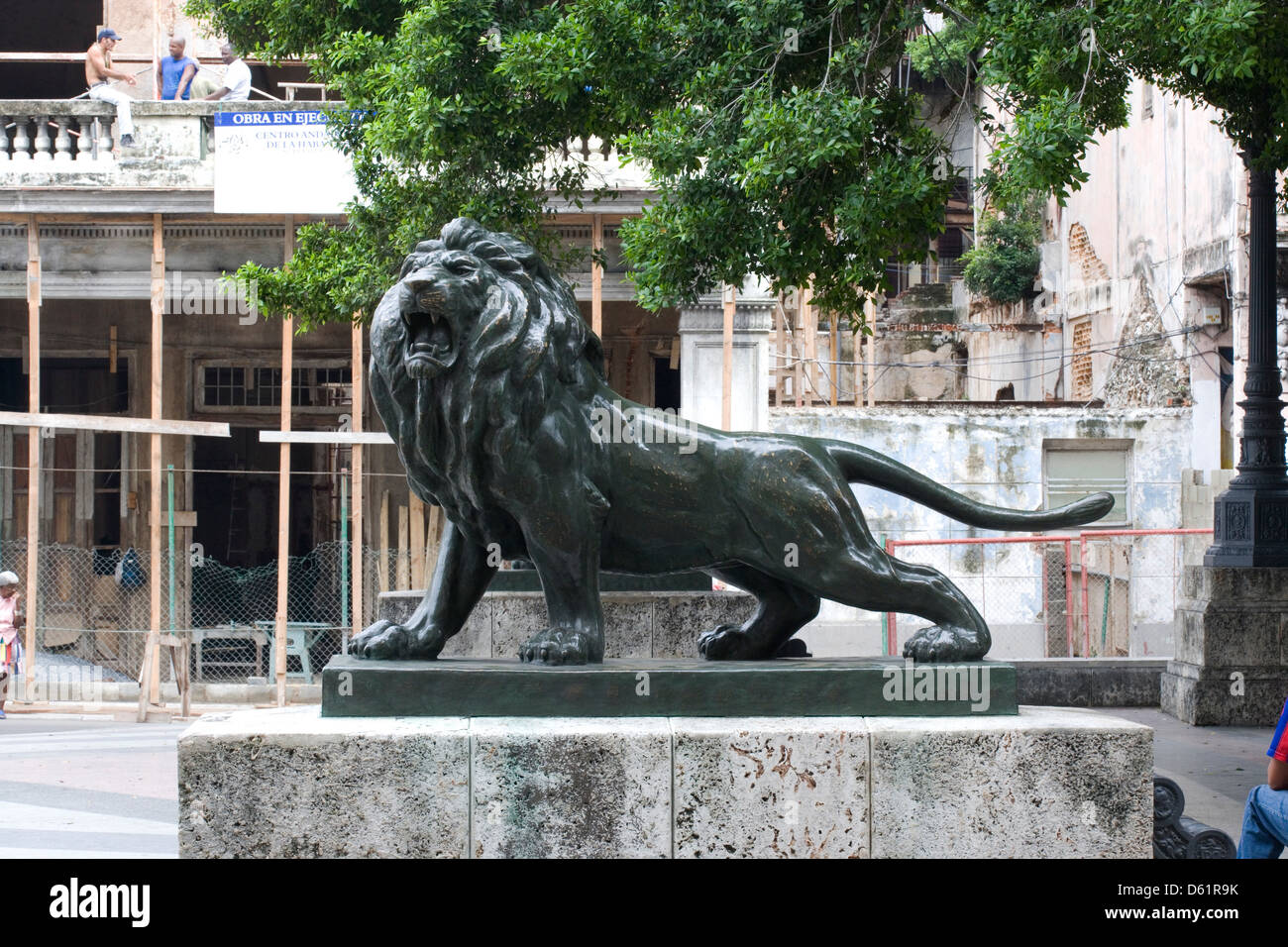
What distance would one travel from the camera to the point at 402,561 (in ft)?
52.4

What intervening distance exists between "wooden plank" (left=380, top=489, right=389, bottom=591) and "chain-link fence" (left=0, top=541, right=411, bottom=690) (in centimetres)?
3

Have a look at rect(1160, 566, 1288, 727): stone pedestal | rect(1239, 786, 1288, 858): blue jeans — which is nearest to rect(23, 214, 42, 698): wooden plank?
rect(1160, 566, 1288, 727): stone pedestal

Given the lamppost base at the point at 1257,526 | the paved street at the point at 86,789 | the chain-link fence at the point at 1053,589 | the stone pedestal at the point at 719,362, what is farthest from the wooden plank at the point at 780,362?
the paved street at the point at 86,789

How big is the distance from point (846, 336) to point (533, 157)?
19214mm

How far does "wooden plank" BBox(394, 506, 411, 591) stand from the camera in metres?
15.9

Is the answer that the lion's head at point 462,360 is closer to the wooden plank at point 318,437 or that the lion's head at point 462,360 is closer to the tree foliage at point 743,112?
the tree foliage at point 743,112

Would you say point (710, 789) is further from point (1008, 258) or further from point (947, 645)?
point (1008, 258)

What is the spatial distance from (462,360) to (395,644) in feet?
Result: 3.23

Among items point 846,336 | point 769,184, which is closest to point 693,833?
point 769,184

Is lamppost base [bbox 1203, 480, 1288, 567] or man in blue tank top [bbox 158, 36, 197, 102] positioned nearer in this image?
lamppost base [bbox 1203, 480, 1288, 567]

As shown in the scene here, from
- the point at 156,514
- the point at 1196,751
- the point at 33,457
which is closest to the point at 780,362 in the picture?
the point at 156,514

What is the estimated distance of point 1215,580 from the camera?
11.8 m

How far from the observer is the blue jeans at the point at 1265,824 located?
5.45 meters

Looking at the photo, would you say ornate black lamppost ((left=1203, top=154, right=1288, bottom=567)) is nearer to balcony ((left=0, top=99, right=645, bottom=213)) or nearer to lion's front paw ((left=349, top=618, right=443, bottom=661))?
balcony ((left=0, top=99, right=645, bottom=213))
